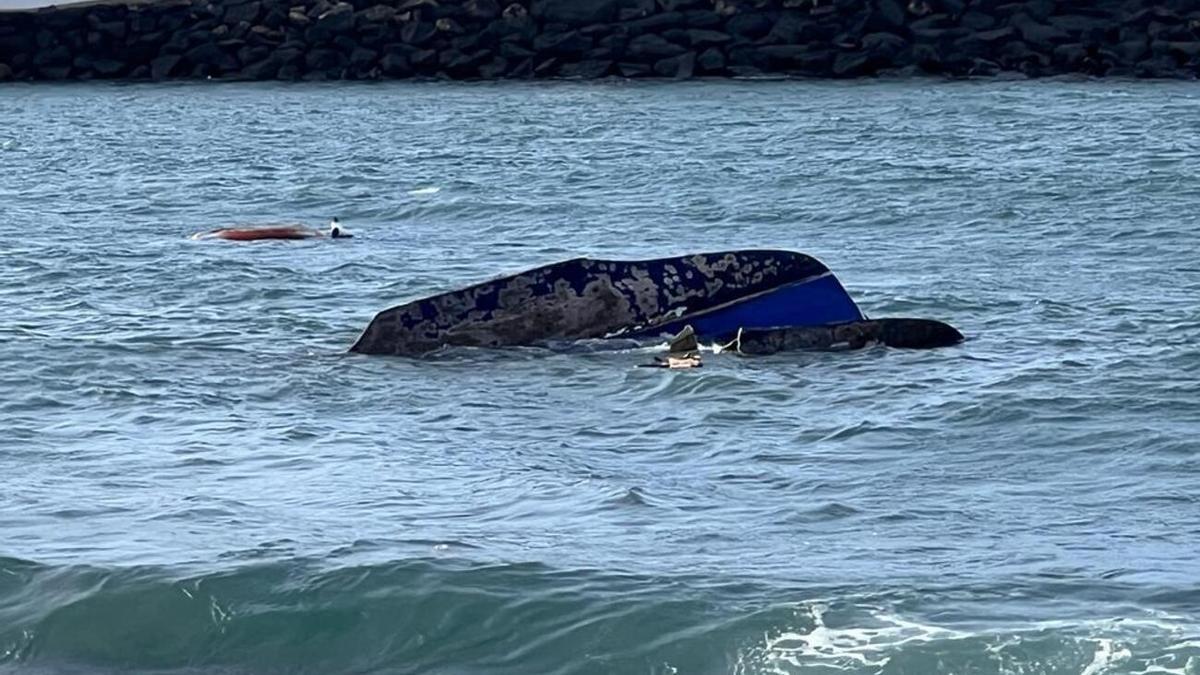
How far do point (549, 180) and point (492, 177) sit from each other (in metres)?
0.89

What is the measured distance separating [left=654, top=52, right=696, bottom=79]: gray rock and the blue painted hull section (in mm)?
25196

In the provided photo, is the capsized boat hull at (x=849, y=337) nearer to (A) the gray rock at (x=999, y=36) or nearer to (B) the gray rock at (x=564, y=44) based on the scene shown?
(A) the gray rock at (x=999, y=36)

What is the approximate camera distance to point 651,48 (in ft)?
131

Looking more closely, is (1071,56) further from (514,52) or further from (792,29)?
A: (514,52)

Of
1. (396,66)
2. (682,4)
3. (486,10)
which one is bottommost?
(396,66)

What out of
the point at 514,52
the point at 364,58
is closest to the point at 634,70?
the point at 514,52

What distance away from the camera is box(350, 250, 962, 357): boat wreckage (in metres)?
14.0

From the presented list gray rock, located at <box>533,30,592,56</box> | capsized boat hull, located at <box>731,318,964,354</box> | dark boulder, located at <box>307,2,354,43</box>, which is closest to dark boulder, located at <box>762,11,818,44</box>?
gray rock, located at <box>533,30,592,56</box>

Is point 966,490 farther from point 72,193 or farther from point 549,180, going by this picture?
point 72,193

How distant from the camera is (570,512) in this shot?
32.4 ft

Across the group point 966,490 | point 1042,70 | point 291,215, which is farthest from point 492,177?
point 966,490

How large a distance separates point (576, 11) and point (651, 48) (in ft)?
5.03

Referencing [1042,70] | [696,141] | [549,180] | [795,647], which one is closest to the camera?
[795,647]

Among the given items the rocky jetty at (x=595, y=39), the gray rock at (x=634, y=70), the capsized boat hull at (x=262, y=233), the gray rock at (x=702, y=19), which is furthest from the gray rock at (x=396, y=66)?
the capsized boat hull at (x=262, y=233)
